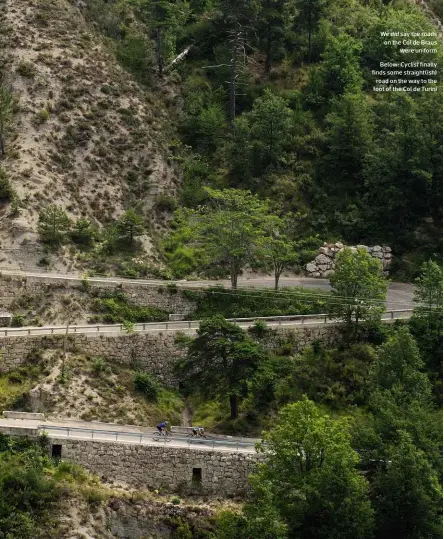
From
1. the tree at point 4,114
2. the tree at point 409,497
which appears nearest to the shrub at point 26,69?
the tree at point 4,114

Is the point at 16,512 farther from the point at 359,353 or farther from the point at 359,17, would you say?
the point at 359,17

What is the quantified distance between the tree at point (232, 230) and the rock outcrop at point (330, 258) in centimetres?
665

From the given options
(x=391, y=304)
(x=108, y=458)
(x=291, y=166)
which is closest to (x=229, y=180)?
(x=291, y=166)

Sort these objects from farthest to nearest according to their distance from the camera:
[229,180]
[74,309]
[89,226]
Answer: [229,180], [89,226], [74,309]

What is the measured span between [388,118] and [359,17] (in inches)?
820

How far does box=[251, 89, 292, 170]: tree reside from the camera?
93.4 metres

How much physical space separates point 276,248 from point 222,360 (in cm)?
1465

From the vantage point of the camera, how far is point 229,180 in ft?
312

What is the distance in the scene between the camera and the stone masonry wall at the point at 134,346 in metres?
71.9

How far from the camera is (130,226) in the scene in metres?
85.6

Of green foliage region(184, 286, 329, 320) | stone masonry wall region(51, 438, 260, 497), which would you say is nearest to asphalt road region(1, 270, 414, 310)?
green foliage region(184, 286, 329, 320)

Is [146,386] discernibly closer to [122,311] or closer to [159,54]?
[122,311]

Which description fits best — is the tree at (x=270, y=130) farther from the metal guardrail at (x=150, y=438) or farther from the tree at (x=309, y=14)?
the metal guardrail at (x=150, y=438)

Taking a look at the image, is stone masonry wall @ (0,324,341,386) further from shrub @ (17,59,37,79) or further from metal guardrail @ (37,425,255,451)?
shrub @ (17,59,37,79)
